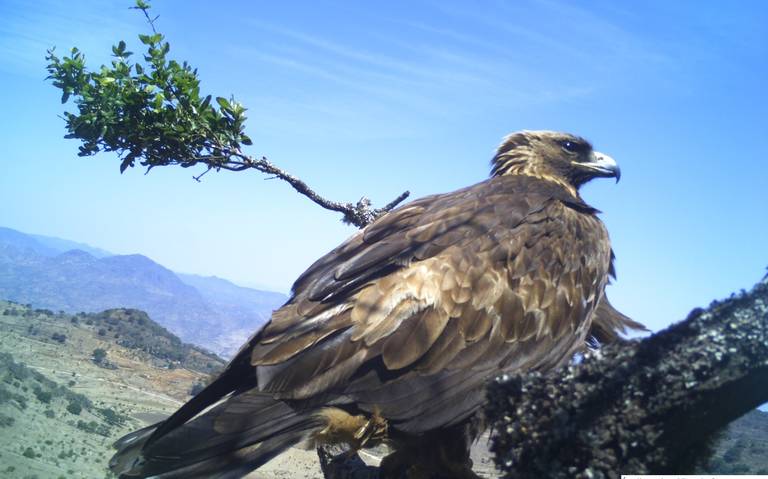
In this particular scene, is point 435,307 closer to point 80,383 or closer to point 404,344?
point 404,344

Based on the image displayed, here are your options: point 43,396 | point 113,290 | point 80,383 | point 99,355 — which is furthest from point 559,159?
point 113,290

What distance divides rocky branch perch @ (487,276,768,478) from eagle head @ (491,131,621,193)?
368 centimetres

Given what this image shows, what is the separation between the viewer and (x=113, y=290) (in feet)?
313

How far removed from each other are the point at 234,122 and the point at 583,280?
3610mm

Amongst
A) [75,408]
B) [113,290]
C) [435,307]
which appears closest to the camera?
[435,307]

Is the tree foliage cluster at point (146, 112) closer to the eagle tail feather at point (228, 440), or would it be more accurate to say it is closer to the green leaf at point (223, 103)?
the green leaf at point (223, 103)

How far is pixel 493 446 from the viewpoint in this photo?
84.1 inches

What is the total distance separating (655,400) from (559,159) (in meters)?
4.18

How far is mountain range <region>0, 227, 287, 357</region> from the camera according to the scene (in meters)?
50.0

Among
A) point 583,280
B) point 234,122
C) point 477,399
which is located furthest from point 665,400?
point 234,122

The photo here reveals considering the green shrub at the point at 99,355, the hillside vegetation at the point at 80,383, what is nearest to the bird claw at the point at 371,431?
the hillside vegetation at the point at 80,383

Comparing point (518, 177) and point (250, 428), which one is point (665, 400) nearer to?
point (250, 428)

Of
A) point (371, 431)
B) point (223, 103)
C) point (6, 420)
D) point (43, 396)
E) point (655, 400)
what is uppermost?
point (223, 103)

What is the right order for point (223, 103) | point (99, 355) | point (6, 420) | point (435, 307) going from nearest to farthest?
point (435, 307)
point (223, 103)
point (6, 420)
point (99, 355)
